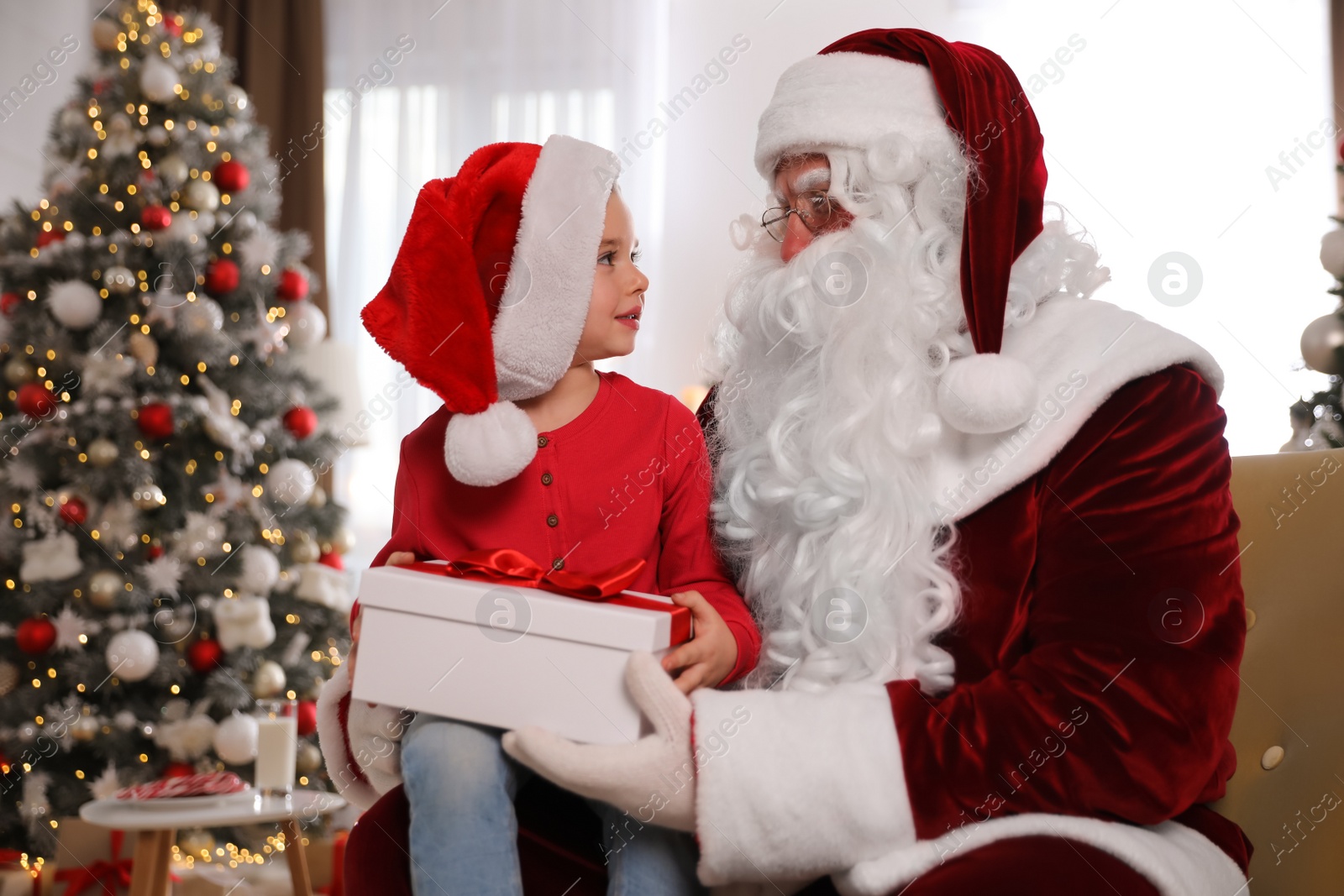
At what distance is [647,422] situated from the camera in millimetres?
1537

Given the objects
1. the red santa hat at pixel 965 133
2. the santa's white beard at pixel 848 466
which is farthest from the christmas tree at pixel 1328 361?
the santa's white beard at pixel 848 466

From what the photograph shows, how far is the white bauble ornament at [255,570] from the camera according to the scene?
132 inches

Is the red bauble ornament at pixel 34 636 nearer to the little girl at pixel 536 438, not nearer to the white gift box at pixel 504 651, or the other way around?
the little girl at pixel 536 438

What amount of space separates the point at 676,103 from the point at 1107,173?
1991mm

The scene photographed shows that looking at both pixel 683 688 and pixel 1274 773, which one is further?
pixel 1274 773

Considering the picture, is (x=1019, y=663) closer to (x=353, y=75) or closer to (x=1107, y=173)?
(x=1107, y=173)

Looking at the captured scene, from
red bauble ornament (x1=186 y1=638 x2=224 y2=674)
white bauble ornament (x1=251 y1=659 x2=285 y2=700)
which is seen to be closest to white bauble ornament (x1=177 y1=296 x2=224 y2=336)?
red bauble ornament (x1=186 y1=638 x2=224 y2=674)

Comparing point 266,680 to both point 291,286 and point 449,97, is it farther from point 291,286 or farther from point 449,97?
point 449,97

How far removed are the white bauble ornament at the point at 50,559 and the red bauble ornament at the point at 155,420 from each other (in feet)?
1.30

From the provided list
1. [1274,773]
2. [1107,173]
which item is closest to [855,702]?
[1274,773]

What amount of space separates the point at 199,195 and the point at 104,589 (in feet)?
4.15

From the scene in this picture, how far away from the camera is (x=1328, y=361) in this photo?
121 inches

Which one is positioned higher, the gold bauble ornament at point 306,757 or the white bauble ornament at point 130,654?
the white bauble ornament at point 130,654

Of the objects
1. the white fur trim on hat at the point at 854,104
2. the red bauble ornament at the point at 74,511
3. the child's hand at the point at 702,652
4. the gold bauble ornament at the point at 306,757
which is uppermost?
the white fur trim on hat at the point at 854,104
